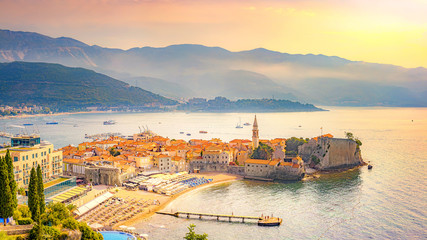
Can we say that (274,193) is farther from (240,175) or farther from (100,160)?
(100,160)

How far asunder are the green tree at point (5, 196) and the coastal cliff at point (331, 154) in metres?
34.1

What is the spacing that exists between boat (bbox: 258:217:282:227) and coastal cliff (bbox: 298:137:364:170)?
18.9 meters

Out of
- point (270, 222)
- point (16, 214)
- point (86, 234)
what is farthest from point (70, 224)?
Result: point (270, 222)

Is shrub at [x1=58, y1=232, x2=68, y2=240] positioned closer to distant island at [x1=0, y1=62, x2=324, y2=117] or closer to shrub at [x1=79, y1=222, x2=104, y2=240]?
shrub at [x1=79, y1=222, x2=104, y2=240]

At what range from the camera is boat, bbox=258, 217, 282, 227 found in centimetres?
2561

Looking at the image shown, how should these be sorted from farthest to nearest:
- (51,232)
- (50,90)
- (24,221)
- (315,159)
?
(50,90), (315,159), (24,221), (51,232)

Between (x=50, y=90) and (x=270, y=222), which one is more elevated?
(x=50, y=90)

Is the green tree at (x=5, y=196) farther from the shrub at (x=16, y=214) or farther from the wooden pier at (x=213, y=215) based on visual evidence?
the wooden pier at (x=213, y=215)

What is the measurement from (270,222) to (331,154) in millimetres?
20961

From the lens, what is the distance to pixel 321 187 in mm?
35500

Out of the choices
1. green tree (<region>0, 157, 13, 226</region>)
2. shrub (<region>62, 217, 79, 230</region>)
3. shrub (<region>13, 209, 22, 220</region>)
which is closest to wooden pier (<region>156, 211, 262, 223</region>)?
shrub (<region>62, 217, 79, 230</region>)

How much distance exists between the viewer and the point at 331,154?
4375cm

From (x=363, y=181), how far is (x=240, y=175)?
42.4 ft

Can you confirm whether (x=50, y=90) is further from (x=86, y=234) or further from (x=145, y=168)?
(x=86, y=234)
